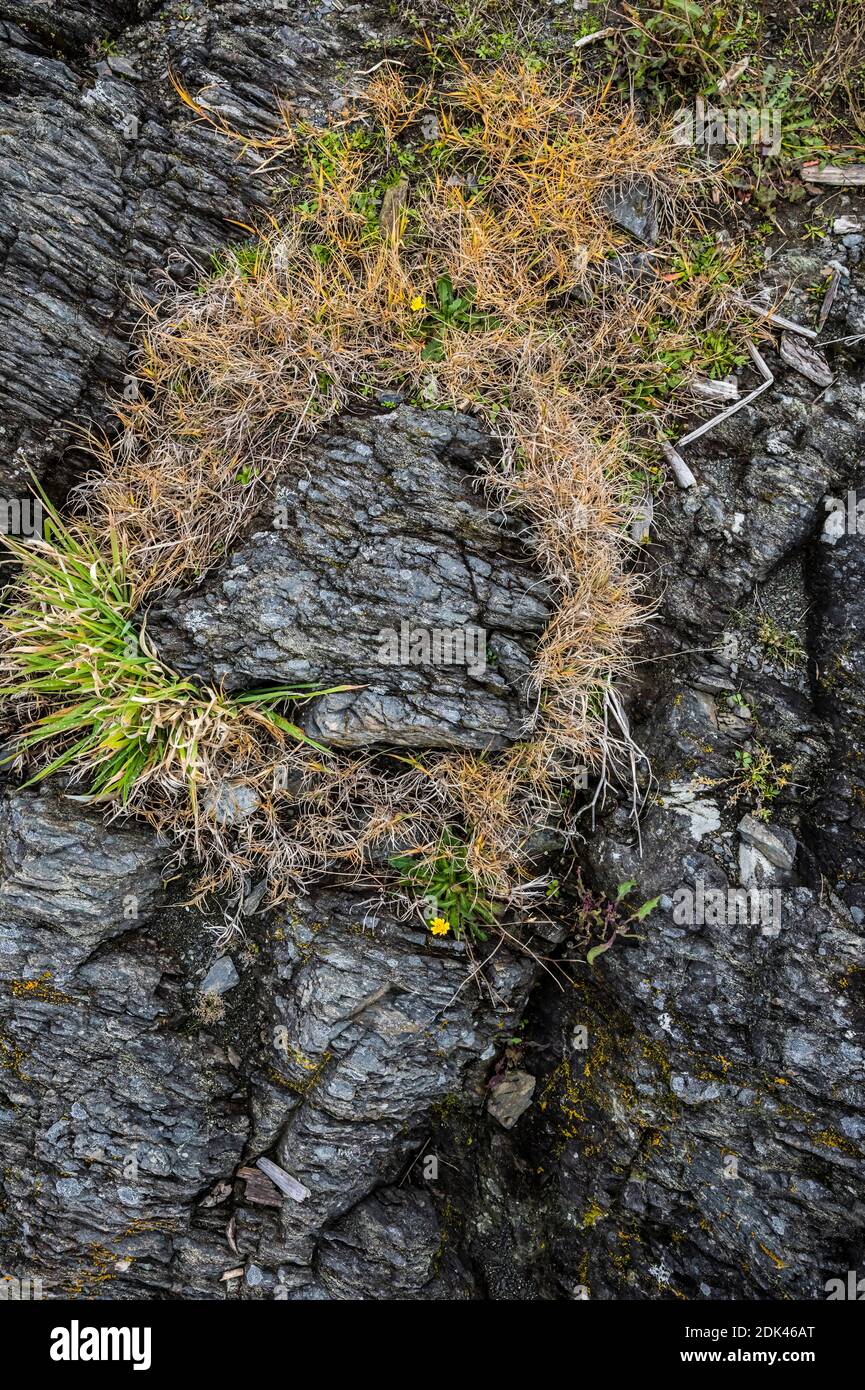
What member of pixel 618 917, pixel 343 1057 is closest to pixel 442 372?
pixel 618 917

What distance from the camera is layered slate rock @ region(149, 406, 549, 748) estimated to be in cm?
425

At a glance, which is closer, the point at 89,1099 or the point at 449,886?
the point at 89,1099

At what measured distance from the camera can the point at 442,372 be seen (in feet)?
14.6

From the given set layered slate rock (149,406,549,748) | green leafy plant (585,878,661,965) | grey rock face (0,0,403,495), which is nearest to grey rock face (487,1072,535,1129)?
green leafy plant (585,878,661,965)

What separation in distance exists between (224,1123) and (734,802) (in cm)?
313

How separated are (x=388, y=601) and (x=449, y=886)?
1.54m

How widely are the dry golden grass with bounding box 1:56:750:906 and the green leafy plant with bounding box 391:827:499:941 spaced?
0.25 feet

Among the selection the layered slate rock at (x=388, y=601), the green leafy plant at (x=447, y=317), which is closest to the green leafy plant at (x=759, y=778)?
the layered slate rock at (x=388, y=601)

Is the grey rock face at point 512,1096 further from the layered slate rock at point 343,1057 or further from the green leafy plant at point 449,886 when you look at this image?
the green leafy plant at point 449,886

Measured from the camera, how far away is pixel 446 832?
4.32 metres

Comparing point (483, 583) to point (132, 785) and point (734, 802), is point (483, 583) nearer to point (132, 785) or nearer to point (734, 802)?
point (734, 802)

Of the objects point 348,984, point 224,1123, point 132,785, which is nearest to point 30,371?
point 132,785

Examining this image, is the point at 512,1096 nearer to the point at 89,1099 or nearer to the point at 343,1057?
the point at 343,1057

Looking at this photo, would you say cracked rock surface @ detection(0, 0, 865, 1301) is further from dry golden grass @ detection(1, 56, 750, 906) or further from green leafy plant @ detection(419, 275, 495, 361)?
green leafy plant @ detection(419, 275, 495, 361)
